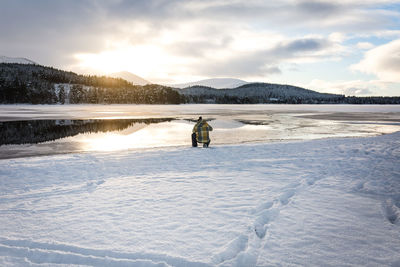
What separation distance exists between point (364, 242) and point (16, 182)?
8.46m

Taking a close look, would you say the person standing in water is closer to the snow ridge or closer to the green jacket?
the green jacket

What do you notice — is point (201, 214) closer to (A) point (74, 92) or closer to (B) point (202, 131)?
(B) point (202, 131)

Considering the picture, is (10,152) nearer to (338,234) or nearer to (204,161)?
(204,161)

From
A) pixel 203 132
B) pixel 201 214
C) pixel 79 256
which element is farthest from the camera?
pixel 203 132

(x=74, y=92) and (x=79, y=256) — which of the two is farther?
(x=74, y=92)

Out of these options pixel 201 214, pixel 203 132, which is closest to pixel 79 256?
pixel 201 214

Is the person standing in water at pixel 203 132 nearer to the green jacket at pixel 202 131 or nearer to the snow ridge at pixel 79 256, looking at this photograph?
the green jacket at pixel 202 131

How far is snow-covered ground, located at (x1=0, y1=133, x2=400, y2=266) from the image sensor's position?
370 centimetres

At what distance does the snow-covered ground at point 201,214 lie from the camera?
3.70 meters

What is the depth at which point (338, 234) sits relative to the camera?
4.23 meters

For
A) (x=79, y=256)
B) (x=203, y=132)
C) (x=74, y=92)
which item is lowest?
(x=79, y=256)

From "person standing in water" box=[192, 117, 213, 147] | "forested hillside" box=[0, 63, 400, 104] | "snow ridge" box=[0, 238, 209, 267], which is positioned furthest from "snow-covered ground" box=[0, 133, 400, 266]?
"forested hillside" box=[0, 63, 400, 104]

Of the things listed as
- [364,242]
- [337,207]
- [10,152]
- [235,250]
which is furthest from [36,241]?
[10,152]

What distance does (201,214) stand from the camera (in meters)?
5.00
